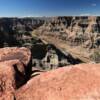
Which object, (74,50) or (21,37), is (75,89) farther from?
(74,50)

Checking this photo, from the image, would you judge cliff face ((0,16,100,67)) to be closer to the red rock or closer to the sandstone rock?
the red rock

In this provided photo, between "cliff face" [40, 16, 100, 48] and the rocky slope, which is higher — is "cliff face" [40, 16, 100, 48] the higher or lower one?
the lower one

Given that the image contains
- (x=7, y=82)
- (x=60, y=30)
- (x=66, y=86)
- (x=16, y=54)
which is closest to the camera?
(x=66, y=86)

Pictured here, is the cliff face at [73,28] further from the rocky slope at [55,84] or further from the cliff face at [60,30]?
the rocky slope at [55,84]

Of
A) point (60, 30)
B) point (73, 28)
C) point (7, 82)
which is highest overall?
point (7, 82)

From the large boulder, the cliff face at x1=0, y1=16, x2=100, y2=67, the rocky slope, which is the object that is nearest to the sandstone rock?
the rocky slope

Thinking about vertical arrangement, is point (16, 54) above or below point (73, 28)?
above

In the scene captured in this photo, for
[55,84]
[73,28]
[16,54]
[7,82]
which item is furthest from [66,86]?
[73,28]

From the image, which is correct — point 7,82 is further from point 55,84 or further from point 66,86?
point 66,86

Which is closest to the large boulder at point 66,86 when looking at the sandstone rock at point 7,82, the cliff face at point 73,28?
the sandstone rock at point 7,82
